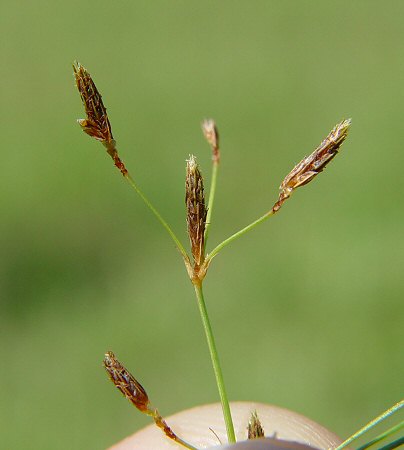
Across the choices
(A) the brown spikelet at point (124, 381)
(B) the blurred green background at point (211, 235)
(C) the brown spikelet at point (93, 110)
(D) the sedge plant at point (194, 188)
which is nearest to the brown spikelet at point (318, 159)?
(D) the sedge plant at point (194, 188)

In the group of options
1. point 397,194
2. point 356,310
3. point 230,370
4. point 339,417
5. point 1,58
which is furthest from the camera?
point 1,58

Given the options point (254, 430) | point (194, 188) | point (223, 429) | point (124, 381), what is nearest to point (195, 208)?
point (194, 188)

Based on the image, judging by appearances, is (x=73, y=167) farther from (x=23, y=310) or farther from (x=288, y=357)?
(x=288, y=357)

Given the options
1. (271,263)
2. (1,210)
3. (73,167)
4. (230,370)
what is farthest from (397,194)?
(1,210)

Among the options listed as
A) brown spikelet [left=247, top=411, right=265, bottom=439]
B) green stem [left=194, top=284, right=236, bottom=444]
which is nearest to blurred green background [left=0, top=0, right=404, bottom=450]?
brown spikelet [left=247, top=411, right=265, bottom=439]

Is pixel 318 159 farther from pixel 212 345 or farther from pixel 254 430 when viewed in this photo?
pixel 254 430
